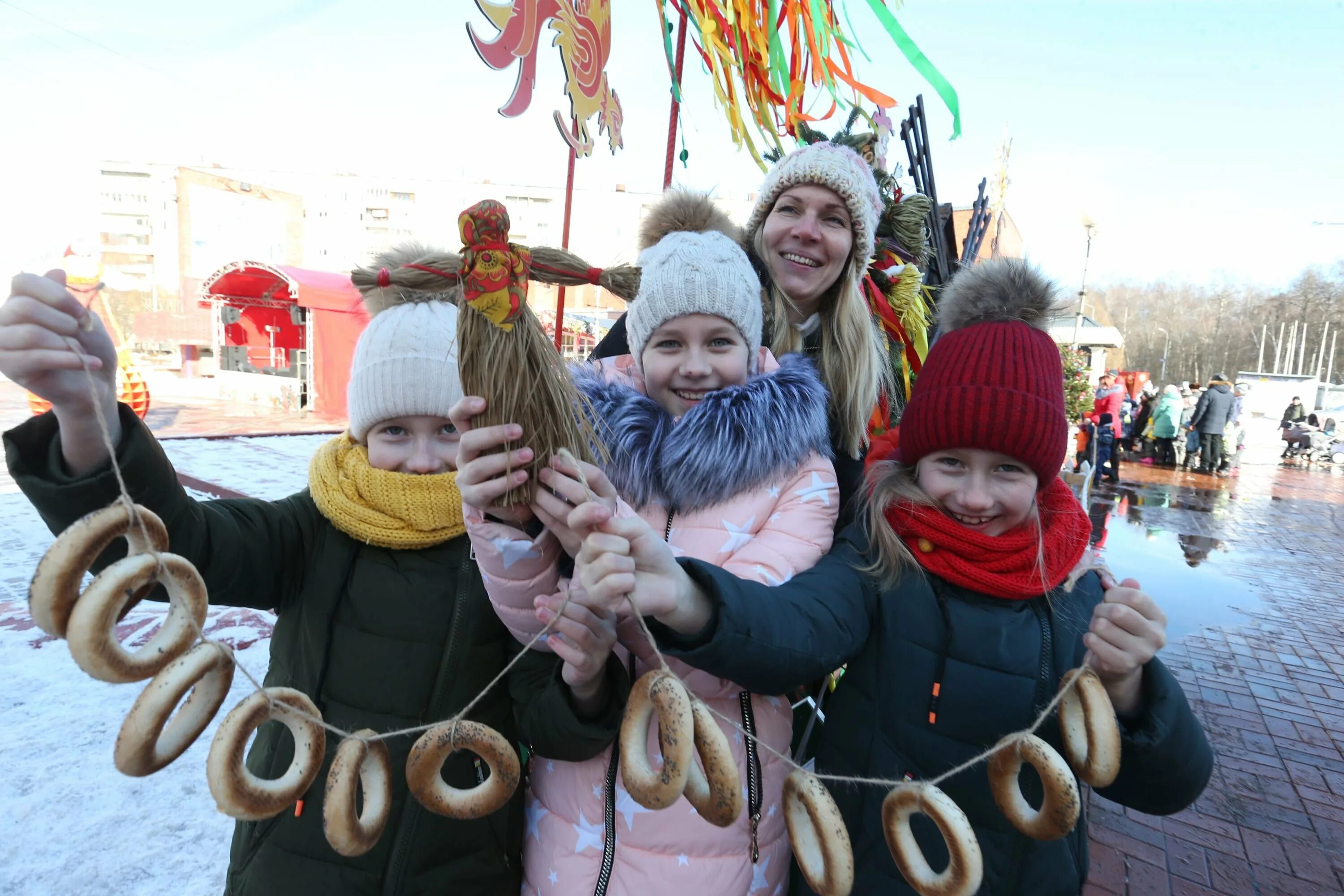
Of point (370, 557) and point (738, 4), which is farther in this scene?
point (738, 4)

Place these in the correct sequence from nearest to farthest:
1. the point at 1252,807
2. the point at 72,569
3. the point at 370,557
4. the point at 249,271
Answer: the point at 72,569 < the point at 370,557 < the point at 1252,807 < the point at 249,271

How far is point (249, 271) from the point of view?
15648 mm

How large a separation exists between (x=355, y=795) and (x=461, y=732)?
0.57 feet

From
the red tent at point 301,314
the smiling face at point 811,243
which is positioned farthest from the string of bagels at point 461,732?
the red tent at point 301,314

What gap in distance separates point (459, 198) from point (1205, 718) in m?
56.6

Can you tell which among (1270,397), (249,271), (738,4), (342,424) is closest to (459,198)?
(249,271)

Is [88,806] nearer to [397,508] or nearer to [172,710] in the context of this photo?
[397,508]

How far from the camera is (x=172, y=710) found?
3.03 feet

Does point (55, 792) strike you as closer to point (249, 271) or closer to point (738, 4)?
point (738, 4)

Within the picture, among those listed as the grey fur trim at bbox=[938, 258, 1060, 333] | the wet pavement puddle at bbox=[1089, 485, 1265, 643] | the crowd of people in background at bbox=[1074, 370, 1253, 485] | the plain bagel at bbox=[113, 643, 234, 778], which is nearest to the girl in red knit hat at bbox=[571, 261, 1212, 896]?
the grey fur trim at bbox=[938, 258, 1060, 333]

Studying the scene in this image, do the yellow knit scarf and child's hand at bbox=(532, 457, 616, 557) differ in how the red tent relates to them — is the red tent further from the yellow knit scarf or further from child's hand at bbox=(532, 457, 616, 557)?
child's hand at bbox=(532, 457, 616, 557)

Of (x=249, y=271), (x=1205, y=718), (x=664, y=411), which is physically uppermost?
(x=249, y=271)

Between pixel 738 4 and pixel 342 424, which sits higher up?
pixel 738 4

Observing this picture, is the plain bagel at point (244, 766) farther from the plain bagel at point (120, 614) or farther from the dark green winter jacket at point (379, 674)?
the dark green winter jacket at point (379, 674)
